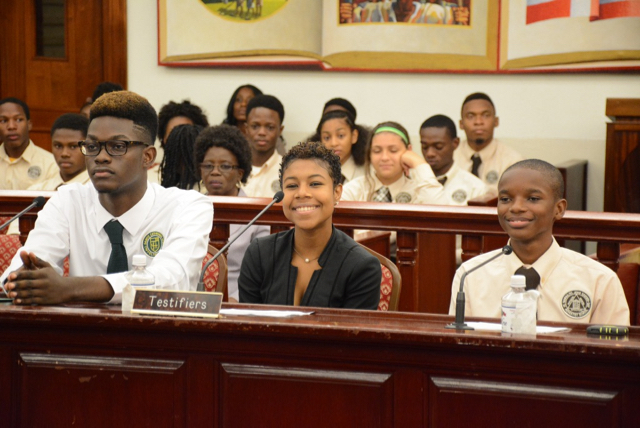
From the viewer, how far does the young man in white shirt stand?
2.57 meters

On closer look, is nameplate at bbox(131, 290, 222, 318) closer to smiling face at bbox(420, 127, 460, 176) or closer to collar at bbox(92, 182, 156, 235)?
collar at bbox(92, 182, 156, 235)

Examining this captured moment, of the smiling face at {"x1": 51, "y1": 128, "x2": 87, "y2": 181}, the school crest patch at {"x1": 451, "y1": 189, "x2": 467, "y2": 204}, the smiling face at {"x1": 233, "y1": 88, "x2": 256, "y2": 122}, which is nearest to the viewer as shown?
the smiling face at {"x1": 51, "y1": 128, "x2": 87, "y2": 181}

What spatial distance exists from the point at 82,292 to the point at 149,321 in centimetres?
32

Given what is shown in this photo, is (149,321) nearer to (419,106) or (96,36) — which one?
(419,106)

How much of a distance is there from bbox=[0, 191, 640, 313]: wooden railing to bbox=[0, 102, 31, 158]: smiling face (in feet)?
9.54

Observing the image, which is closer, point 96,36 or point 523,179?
point 523,179

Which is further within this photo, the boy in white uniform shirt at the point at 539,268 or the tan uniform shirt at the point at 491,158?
the tan uniform shirt at the point at 491,158

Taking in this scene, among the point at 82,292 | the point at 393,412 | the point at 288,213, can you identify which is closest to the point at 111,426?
the point at 82,292

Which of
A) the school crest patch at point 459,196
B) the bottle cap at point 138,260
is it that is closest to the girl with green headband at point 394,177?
the school crest patch at point 459,196

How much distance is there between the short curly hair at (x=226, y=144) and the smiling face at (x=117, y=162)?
4.59 feet

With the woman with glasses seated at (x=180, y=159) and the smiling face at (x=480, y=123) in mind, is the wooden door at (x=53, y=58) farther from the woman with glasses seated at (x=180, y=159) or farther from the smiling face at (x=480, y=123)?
the smiling face at (x=480, y=123)

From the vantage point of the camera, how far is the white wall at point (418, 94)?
6.42 meters

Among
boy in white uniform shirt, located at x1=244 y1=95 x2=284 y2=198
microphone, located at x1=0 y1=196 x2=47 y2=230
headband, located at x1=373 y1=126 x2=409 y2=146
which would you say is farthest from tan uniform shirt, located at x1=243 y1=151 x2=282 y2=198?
microphone, located at x1=0 y1=196 x2=47 y2=230

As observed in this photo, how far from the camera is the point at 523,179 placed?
257 centimetres
